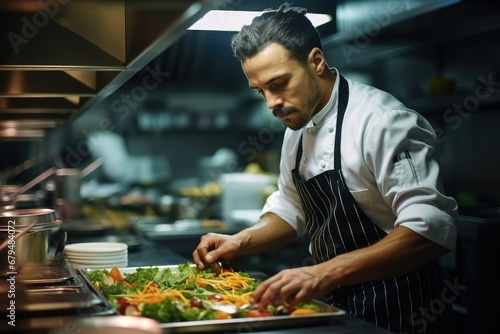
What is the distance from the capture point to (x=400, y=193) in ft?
6.70

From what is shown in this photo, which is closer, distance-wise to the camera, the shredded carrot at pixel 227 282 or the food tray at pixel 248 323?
the food tray at pixel 248 323

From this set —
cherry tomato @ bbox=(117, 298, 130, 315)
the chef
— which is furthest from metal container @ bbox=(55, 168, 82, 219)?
cherry tomato @ bbox=(117, 298, 130, 315)

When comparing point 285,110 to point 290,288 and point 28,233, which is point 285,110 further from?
point 28,233

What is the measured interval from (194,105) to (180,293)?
6.76m

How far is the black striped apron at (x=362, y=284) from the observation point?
2.12 metres

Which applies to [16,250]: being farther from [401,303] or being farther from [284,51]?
[401,303]

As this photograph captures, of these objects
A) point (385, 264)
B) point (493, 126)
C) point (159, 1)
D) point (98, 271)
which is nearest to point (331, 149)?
point (385, 264)

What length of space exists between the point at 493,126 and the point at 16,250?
3.53 metres

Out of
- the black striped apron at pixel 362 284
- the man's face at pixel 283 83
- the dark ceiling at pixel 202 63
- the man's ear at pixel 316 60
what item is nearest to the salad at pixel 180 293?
the black striped apron at pixel 362 284

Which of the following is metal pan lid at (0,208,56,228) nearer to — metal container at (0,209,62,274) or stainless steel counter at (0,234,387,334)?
metal container at (0,209,62,274)

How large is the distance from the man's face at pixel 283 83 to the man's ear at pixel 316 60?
24 millimetres

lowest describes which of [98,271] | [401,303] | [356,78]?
[401,303]

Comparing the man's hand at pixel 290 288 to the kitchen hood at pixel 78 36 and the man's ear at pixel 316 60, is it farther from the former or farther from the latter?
the man's ear at pixel 316 60

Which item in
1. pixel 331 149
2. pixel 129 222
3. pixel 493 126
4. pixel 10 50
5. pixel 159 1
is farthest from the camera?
pixel 129 222
